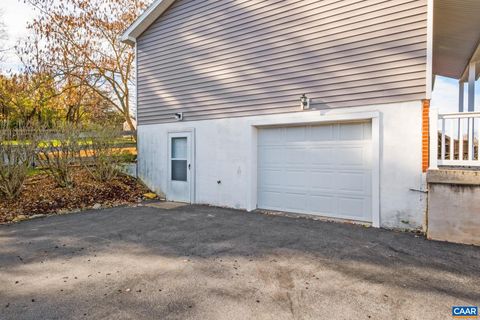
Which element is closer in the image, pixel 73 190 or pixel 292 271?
pixel 292 271

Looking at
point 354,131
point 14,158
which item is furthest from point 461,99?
point 14,158

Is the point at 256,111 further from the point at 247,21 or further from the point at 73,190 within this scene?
the point at 73,190

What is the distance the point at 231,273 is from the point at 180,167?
5184mm

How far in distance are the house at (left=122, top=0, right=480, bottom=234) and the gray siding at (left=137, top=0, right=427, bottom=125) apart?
2cm

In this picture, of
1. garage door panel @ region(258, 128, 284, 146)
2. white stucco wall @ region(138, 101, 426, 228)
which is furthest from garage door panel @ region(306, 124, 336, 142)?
garage door panel @ region(258, 128, 284, 146)

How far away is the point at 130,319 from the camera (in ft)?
8.24

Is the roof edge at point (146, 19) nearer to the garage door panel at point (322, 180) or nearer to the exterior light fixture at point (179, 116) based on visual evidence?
the exterior light fixture at point (179, 116)

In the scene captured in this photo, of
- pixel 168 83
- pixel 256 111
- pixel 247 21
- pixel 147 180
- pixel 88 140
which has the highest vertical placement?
pixel 247 21

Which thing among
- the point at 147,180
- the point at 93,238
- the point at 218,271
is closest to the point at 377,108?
the point at 218,271

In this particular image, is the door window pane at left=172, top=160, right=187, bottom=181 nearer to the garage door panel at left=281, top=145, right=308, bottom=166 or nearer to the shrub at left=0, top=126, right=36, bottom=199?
the garage door panel at left=281, top=145, right=308, bottom=166

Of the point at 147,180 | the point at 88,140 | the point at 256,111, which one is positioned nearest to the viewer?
the point at 256,111

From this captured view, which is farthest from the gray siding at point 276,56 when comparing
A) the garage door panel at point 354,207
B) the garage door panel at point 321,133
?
the garage door panel at point 354,207

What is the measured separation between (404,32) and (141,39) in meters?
7.07

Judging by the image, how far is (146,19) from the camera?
8281mm
